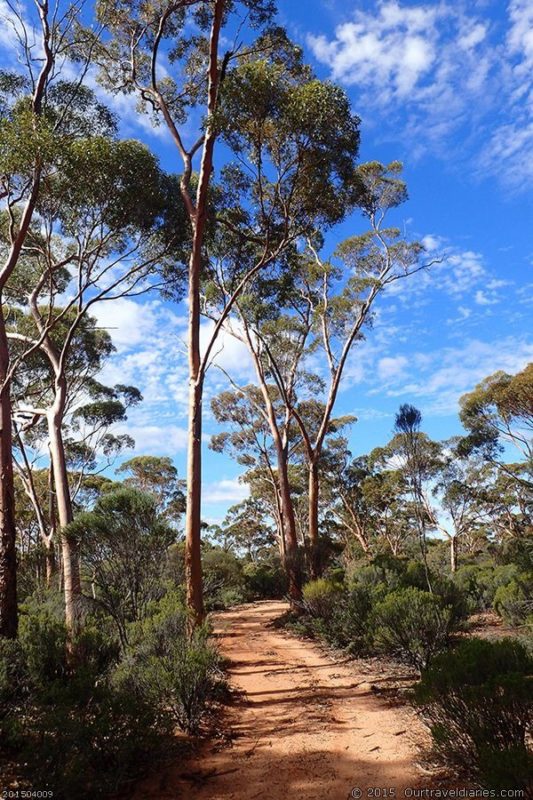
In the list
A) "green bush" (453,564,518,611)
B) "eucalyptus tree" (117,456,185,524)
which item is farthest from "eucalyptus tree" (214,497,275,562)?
"green bush" (453,564,518,611)

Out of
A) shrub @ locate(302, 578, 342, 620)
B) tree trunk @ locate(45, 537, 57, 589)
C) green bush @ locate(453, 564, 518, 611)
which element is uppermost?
tree trunk @ locate(45, 537, 57, 589)

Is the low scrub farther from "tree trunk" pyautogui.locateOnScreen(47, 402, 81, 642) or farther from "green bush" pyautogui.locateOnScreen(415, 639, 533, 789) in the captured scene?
"green bush" pyautogui.locateOnScreen(415, 639, 533, 789)

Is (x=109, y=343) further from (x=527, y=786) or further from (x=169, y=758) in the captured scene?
(x=527, y=786)

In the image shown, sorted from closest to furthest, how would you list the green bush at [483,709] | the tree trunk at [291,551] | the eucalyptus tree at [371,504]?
the green bush at [483,709], the tree trunk at [291,551], the eucalyptus tree at [371,504]

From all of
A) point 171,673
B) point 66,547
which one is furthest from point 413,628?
point 66,547

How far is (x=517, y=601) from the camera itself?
30.8 feet

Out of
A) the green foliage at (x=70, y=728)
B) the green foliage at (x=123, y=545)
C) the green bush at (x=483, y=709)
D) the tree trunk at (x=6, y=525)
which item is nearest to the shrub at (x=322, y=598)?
the green foliage at (x=123, y=545)

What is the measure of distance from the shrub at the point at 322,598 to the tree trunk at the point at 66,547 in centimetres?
492

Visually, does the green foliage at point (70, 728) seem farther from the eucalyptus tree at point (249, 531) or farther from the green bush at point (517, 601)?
the eucalyptus tree at point (249, 531)

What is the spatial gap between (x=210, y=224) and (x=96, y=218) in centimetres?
273

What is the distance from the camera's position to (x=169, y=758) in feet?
13.9

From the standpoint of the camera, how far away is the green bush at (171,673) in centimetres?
488

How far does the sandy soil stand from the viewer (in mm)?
3795

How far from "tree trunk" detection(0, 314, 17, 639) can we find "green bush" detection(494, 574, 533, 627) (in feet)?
26.2
